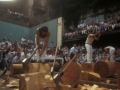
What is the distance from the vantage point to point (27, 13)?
93.7ft

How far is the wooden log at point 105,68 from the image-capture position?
21.6 ft

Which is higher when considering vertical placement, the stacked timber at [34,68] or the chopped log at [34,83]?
the stacked timber at [34,68]

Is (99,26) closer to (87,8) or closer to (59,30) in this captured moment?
(59,30)

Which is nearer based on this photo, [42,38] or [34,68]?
[34,68]

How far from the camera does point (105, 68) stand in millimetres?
6648

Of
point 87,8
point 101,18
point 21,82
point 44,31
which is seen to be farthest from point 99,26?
point 21,82

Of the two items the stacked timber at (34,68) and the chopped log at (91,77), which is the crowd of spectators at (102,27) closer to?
the chopped log at (91,77)

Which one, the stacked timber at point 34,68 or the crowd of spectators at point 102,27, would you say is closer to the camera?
the stacked timber at point 34,68

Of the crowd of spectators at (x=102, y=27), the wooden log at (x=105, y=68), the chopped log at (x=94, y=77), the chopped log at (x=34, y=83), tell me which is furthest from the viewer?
the crowd of spectators at (x=102, y=27)

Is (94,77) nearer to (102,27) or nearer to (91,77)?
(91,77)

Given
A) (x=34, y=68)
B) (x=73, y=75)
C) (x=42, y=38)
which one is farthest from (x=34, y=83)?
(x=42, y=38)

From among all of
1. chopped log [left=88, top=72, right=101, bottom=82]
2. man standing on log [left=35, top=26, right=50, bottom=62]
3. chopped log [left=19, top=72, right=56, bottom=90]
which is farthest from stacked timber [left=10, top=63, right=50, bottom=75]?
chopped log [left=88, top=72, right=101, bottom=82]

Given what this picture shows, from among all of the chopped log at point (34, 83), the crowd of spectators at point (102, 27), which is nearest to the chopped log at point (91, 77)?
the chopped log at point (34, 83)

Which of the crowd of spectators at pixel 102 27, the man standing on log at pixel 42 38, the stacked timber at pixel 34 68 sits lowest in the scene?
the stacked timber at pixel 34 68
